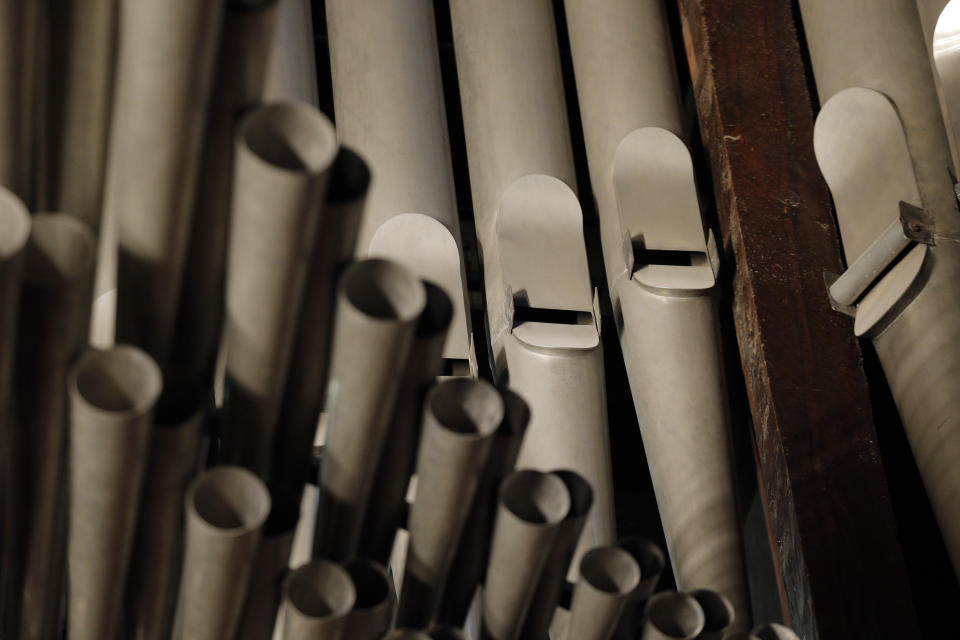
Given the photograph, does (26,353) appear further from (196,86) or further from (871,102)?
(871,102)

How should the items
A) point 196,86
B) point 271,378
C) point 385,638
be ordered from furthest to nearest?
point 385,638 < point 271,378 < point 196,86

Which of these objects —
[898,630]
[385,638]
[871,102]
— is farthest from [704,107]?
[385,638]

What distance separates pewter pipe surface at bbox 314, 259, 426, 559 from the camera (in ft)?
3.38

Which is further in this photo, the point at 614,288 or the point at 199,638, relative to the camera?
the point at 614,288

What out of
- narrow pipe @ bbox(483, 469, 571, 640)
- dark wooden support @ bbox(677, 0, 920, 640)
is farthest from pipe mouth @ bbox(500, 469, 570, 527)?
dark wooden support @ bbox(677, 0, 920, 640)

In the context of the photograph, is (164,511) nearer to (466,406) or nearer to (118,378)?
(118,378)

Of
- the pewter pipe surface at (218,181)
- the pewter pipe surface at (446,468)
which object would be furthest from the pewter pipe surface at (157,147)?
the pewter pipe surface at (446,468)

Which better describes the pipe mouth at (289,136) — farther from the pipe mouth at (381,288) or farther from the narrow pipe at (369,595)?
the narrow pipe at (369,595)

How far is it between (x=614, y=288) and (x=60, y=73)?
136 centimetres

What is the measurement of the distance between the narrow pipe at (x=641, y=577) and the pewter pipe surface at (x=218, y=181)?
0.51m

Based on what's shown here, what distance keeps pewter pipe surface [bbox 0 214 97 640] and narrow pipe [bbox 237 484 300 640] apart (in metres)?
0.19

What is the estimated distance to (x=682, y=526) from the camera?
200 cm

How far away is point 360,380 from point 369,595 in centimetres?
23

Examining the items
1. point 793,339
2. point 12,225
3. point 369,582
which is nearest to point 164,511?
point 369,582
